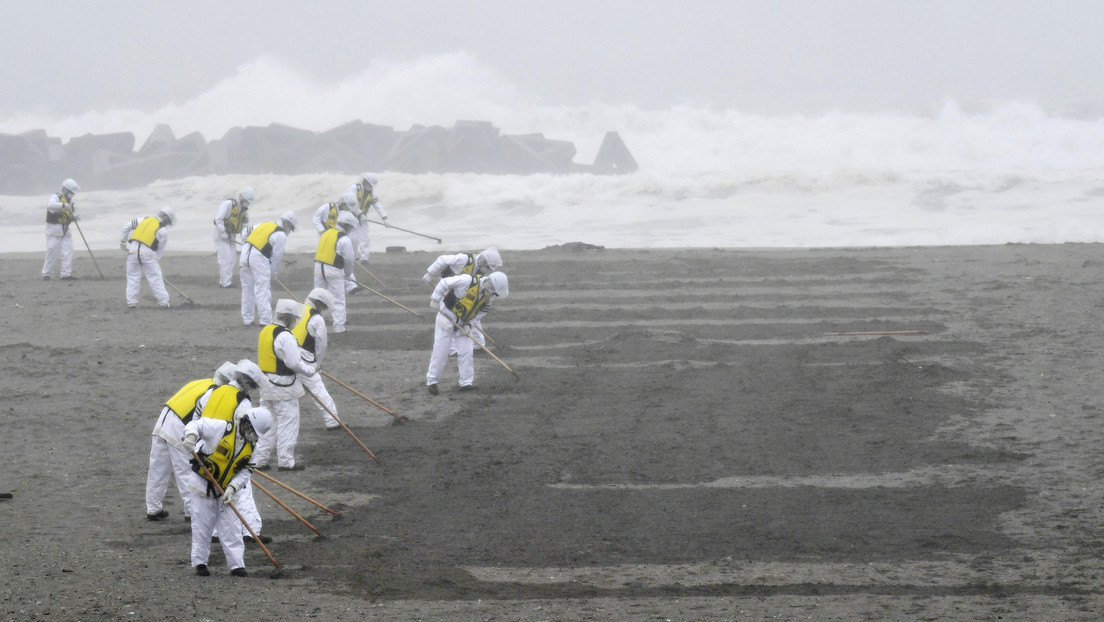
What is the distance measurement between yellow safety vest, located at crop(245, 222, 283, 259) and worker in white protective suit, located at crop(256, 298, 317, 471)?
6.82 meters

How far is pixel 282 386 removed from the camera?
1114 cm

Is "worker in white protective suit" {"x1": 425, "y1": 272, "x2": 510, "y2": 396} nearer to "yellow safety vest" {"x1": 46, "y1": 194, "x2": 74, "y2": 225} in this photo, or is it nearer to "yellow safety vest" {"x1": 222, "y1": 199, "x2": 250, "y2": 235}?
"yellow safety vest" {"x1": 222, "y1": 199, "x2": 250, "y2": 235}

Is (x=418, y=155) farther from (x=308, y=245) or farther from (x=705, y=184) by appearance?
(x=308, y=245)

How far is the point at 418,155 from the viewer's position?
167 ft

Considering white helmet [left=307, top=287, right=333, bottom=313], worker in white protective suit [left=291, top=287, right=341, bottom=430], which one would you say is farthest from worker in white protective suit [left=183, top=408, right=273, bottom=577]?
white helmet [left=307, top=287, right=333, bottom=313]

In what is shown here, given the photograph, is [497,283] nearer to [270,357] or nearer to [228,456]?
[270,357]

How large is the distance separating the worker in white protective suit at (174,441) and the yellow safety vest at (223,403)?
27 centimetres

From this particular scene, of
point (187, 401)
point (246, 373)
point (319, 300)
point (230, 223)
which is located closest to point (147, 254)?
point (230, 223)

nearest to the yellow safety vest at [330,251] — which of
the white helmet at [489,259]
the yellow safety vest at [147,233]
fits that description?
the yellow safety vest at [147,233]

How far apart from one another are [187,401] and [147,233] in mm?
11502

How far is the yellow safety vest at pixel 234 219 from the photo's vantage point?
2067cm

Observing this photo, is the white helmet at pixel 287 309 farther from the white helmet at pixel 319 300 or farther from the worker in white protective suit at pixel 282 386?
the white helmet at pixel 319 300

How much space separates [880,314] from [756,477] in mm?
8260

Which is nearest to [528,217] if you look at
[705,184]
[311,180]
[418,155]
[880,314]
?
[705,184]
